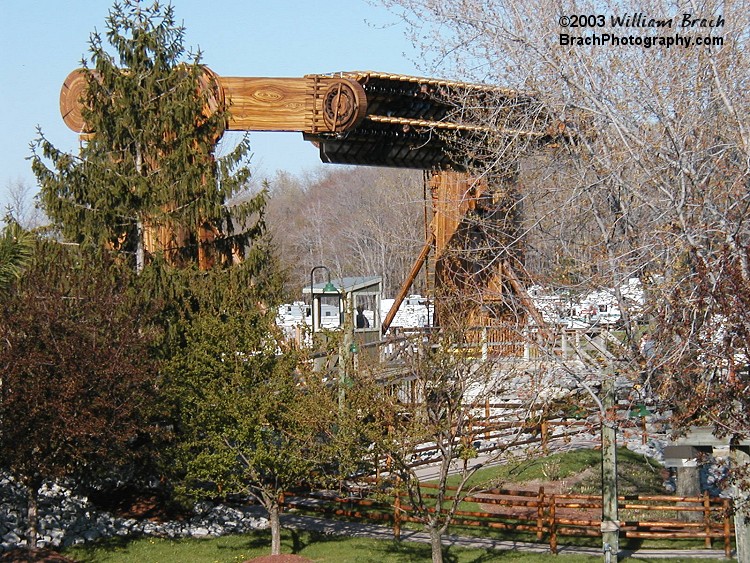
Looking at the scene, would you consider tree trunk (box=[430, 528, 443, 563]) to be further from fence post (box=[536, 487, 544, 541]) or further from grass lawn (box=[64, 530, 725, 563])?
fence post (box=[536, 487, 544, 541])

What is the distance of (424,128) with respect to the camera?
23.2m

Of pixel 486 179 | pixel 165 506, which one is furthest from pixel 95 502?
pixel 486 179

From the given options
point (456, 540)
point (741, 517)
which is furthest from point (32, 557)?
point (741, 517)

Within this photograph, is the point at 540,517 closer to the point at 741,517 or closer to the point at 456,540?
the point at 456,540

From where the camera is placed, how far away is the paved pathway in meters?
15.5

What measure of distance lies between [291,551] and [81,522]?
12.3ft

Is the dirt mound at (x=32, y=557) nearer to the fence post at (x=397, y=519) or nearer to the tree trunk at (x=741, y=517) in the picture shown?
the fence post at (x=397, y=519)

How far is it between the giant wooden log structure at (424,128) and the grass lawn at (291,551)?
384 centimetres

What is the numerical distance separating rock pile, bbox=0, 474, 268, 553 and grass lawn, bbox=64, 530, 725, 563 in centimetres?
45

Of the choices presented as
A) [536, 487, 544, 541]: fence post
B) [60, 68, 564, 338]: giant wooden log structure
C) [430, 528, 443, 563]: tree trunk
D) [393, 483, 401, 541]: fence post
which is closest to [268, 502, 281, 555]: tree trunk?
[393, 483, 401, 541]: fence post

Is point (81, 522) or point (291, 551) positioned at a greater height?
point (81, 522)

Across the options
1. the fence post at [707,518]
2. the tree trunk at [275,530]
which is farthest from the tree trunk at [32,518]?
the fence post at [707,518]

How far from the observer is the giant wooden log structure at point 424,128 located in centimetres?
1747

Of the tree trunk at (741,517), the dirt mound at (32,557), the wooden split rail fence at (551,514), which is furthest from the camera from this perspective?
the wooden split rail fence at (551,514)
